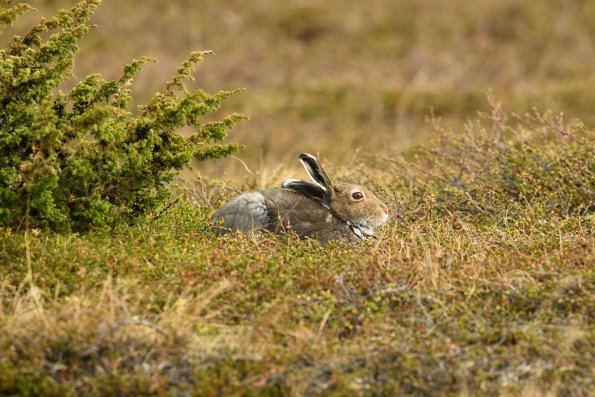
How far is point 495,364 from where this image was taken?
541 cm

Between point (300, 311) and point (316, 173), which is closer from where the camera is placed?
point (300, 311)

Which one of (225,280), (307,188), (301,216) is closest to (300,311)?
(225,280)

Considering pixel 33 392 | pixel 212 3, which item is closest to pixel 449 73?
pixel 212 3

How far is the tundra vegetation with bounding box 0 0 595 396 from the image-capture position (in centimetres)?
534

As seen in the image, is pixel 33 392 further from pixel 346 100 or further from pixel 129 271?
pixel 346 100

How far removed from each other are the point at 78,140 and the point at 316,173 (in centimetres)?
216

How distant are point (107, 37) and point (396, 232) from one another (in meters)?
15.2

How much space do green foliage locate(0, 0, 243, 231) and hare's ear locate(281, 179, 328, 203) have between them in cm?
70

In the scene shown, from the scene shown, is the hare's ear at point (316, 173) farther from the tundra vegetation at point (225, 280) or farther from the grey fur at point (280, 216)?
the tundra vegetation at point (225, 280)

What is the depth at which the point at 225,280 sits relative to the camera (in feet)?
20.6

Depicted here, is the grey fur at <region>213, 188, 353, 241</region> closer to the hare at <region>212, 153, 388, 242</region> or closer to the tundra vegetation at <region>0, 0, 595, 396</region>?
the hare at <region>212, 153, 388, 242</region>

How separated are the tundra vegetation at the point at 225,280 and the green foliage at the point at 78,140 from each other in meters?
0.02

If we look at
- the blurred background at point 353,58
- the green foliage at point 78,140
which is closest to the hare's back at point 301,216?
the green foliage at point 78,140

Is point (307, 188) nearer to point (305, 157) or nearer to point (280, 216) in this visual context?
point (305, 157)
